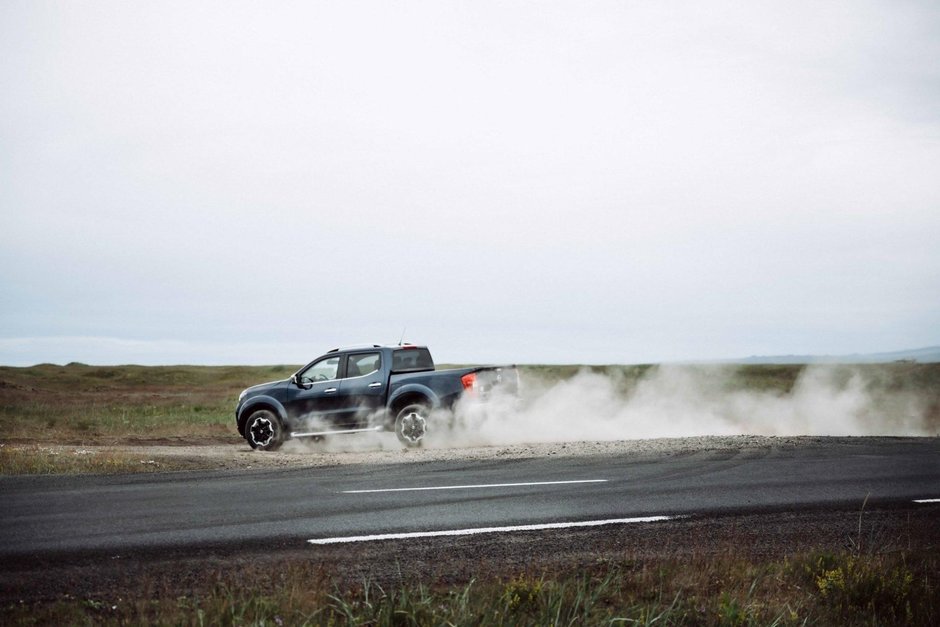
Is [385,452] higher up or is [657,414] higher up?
[385,452]

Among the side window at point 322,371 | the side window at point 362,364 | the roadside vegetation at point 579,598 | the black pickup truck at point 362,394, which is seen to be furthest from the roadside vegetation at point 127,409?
the roadside vegetation at point 579,598

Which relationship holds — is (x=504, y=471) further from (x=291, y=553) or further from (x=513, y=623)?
(x=513, y=623)

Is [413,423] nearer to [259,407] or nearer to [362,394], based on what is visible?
[362,394]

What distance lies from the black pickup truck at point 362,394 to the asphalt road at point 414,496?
3014 mm

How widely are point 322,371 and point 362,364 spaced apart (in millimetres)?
993

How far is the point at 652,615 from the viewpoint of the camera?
5.66 m

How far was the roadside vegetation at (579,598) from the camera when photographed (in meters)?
5.38

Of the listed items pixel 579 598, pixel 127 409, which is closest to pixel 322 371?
pixel 579 598

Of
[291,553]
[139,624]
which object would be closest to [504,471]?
[291,553]

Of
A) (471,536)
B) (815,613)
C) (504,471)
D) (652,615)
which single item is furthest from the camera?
(504,471)

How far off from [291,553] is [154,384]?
6182 cm

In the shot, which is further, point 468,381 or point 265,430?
point 265,430

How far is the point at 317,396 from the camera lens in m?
18.7

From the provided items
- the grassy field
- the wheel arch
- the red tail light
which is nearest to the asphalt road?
the grassy field
